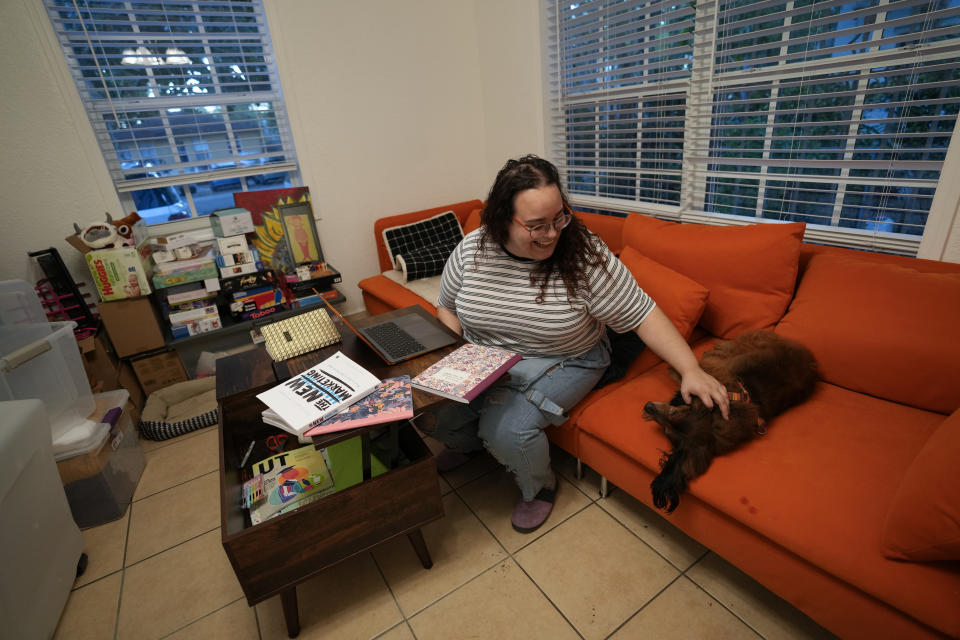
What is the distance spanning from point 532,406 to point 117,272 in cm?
209

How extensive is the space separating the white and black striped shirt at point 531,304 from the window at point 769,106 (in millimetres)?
1092

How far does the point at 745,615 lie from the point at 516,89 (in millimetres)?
2938

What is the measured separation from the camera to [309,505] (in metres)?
1.15

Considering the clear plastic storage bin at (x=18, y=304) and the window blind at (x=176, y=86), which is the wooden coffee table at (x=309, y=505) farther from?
the window blind at (x=176, y=86)

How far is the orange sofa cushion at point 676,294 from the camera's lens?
1.68m

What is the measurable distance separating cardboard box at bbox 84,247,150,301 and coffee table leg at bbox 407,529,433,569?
1861 mm

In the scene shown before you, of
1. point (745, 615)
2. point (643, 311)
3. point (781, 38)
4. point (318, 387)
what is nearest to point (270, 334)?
point (318, 387)

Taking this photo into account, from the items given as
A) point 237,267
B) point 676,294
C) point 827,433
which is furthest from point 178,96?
point 827,433

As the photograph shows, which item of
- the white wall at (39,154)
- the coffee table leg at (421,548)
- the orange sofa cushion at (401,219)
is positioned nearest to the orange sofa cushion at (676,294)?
the coffee table leg at (421,548)

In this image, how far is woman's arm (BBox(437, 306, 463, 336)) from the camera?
169cm

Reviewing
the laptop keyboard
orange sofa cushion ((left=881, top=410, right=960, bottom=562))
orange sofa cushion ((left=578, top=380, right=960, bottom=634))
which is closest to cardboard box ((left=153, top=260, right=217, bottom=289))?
the laptop keyboard

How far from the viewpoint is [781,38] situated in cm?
186

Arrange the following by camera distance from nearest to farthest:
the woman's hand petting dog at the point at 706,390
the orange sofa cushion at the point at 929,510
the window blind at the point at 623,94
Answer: the orange sofa cushion at the point at 929,510
the woman's hand petting dog at the point at 706,390
the window blind at the point at 623,94

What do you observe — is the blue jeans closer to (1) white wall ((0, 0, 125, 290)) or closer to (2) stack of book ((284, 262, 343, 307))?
(2) stack of book ((284, 262, 343, 307))
